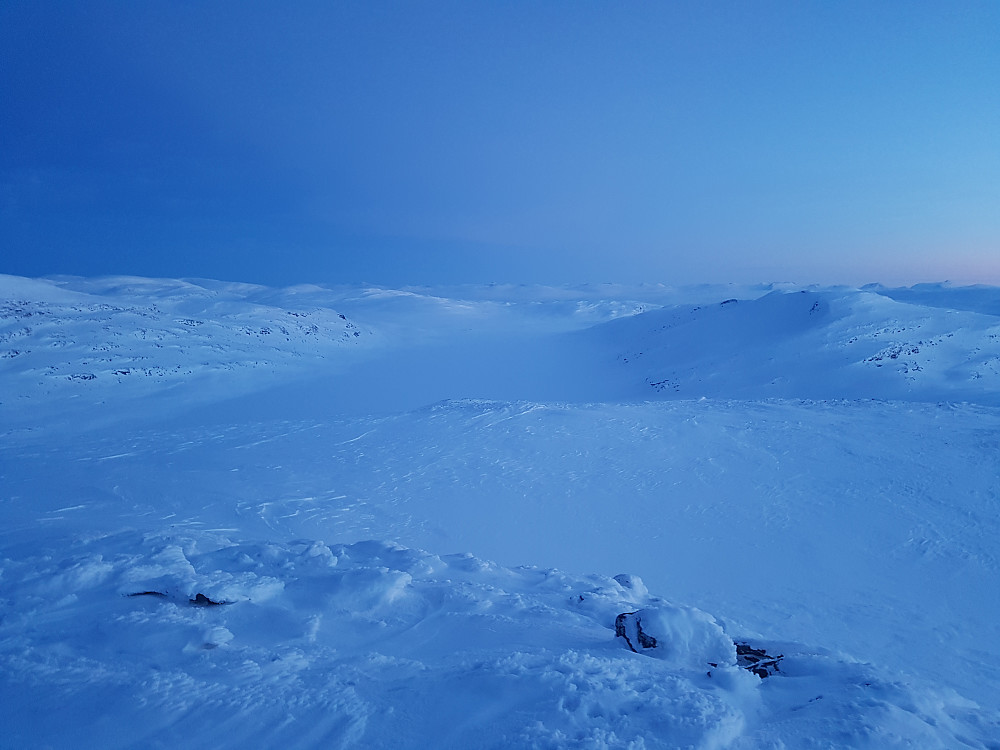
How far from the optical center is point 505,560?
7723mm

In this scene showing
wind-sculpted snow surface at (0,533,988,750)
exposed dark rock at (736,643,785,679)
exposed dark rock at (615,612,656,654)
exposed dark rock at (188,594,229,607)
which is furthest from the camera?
exposed dark rock at (188,594,229,607)

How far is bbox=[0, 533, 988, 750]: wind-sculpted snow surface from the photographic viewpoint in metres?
3.30

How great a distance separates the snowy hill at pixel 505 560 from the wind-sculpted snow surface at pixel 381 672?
0.02 meters

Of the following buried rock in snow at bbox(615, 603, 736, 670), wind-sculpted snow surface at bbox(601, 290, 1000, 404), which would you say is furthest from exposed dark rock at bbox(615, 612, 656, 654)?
wind-sculpted snow surface at bbox(601, 290, 1000, 404)

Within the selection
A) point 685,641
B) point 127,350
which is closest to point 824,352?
point 685,641

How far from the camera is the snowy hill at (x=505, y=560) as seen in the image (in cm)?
351

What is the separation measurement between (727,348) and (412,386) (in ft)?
48.3

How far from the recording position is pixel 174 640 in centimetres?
416

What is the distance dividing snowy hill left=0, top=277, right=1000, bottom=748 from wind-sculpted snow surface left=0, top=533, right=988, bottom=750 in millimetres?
23

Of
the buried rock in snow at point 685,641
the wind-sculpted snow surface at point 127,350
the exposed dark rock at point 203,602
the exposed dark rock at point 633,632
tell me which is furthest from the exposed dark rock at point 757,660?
the wind-sculpted snow surface at point 127,350

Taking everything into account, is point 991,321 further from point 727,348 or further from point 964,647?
point 964,647

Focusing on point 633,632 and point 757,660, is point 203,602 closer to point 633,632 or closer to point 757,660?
point 633,632

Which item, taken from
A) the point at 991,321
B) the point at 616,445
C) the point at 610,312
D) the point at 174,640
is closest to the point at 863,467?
the point at 616,445

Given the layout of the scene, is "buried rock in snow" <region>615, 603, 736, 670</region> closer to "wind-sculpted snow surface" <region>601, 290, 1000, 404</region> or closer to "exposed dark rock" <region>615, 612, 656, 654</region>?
"exposed dark rock" <region>615, 612, 656, 654</region>
